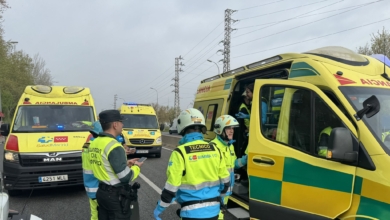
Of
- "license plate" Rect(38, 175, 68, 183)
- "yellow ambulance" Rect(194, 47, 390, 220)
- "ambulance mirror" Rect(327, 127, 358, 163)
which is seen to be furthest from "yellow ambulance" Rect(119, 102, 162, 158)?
"ambulance mirror" Rect(327, 127, 358, 163)

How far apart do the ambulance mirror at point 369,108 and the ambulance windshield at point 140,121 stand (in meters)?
11.3

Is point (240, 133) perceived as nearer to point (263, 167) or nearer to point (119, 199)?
point (263, 167)

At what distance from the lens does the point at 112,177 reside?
122 inches

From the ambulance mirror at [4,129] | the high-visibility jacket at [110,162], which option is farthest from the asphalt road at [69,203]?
the high-visibility jacket at [110,162]

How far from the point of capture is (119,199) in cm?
310

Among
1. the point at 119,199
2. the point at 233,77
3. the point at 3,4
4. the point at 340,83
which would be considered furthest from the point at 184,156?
the point at 3,4

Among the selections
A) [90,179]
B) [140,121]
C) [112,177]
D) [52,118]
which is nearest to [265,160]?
[112,177]

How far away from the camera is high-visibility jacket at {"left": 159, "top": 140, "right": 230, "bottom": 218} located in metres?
2.57

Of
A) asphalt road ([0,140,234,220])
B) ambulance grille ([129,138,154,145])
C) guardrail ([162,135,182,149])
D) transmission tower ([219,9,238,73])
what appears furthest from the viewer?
transmission tower ([219,9,238,73])

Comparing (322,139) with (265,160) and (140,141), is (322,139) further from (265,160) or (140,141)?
(140,141)

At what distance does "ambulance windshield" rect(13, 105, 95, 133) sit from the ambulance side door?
4.60m

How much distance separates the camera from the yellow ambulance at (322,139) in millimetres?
2693

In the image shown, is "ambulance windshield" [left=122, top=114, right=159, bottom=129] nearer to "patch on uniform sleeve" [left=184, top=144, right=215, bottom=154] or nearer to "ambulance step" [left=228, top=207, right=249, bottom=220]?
"ambulance step" [left=228, top=207, right=249, bottom=220]

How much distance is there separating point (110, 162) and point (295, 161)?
6.15 ft
